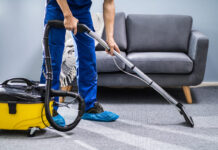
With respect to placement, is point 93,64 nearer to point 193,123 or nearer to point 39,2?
point 193,123

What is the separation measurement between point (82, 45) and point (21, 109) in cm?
56

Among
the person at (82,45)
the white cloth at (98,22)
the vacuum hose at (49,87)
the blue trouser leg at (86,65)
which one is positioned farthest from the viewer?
the white cloth at (98,22)

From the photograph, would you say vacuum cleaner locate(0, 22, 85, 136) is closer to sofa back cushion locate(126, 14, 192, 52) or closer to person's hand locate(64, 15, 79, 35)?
person's hand locate(64, 15, 79, 35)

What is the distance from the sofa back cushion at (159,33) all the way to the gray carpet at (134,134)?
2.36 ft

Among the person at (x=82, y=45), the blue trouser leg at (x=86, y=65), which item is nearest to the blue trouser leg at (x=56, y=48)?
the person at (x=82, y=45)

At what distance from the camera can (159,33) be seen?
119 inches

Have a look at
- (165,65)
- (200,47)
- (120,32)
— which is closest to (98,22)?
(120,32)

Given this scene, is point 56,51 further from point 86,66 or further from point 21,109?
point 21,109

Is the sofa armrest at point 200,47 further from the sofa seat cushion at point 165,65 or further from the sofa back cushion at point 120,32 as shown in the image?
the sofa back cushion at point 120,32

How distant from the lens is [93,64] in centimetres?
208

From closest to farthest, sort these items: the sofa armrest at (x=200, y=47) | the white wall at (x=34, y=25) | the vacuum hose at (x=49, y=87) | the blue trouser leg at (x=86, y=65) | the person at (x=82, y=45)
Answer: the vacuum hose at (x=49, y=87) < the person at (x=82, y=45) < the blue trouser leg at (x=86, y=65) < the sofa armrest at (x=200, y=47) < the white wall at (x=34, y=25)

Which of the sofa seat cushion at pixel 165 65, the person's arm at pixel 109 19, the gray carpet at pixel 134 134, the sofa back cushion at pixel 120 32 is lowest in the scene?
the gray carpet at pixel 134 134

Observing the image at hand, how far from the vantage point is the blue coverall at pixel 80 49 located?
1878mm

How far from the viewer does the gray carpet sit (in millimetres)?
1628
